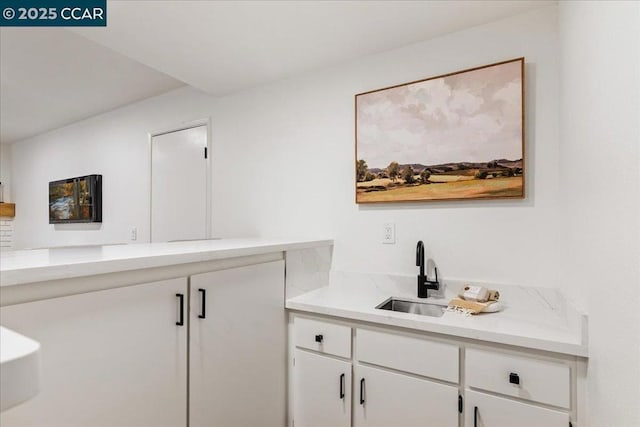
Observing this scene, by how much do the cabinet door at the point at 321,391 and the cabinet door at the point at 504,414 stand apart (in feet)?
1.80

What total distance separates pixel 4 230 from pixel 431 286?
6.41 metres

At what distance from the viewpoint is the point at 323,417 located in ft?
5.60

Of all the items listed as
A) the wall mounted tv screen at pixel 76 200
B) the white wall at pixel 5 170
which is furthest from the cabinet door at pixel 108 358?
the white wall at pixel 5 170

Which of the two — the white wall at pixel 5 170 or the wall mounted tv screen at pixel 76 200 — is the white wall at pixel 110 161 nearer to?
the wall mounted tv screen at pixel 76 200

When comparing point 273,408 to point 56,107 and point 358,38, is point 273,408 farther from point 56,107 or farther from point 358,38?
point 56,107

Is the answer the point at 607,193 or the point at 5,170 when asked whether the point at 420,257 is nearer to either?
the point at 607,193

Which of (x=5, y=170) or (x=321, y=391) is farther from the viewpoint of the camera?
(x=5, y=170)

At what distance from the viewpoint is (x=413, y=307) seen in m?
1.83

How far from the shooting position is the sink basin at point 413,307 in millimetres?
1747

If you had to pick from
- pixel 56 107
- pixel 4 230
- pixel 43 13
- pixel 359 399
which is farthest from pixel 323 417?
pixel 4 230

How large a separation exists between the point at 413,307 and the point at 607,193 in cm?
109

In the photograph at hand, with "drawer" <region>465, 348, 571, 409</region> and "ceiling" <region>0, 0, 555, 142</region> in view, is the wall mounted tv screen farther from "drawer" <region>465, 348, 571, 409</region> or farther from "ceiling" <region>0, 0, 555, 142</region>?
"drawer" <region>465, 348, 571, 409</region>

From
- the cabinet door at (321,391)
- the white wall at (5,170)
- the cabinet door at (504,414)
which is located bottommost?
the cabinet door at (321,391)

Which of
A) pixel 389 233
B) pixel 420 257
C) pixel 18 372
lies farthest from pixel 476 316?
pixel 18 372
